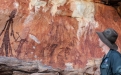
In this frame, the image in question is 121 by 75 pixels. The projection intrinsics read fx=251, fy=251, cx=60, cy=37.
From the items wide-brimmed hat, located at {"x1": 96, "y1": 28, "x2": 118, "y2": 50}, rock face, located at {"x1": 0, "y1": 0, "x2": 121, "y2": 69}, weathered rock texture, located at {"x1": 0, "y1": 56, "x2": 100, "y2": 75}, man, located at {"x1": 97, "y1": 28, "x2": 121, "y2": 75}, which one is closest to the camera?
man, located at {"x1": 97, "y1": 28, "x2": 121, "y2": 75}

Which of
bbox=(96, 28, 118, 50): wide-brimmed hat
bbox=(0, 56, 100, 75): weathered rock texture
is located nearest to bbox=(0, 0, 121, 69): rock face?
bbox=(0, 56, 100, 75): weathered rock texture

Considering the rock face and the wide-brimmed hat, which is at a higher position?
the wide-brimmed hat

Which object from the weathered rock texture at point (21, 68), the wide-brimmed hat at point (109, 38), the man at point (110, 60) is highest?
the wide-brimmed hat at point (109, 38)

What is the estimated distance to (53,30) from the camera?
18.0ft

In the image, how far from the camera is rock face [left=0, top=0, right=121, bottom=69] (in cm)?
507

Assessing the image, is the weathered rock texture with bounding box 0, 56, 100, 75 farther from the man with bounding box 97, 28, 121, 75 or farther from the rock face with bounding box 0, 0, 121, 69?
the man with bounding box 97, 28, 121, 75

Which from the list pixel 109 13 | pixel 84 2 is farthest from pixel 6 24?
pixel 109 13

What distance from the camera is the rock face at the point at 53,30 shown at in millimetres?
5074

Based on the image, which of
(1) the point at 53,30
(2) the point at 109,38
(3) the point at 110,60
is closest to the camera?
(3) the point at 110,60

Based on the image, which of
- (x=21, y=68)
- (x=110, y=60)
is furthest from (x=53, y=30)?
(x=110, y=60)

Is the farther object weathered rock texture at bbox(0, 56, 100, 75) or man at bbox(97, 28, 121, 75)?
weathered rock texture at bbox(0, 56, 100, 75)

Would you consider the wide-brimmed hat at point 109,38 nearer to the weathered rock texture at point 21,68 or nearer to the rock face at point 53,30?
the weathered rock texture at point 21,68

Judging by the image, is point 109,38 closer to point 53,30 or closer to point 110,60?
point 110,60

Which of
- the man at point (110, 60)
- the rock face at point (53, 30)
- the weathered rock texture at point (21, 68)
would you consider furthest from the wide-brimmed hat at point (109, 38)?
the rock face at point (53, 30)
